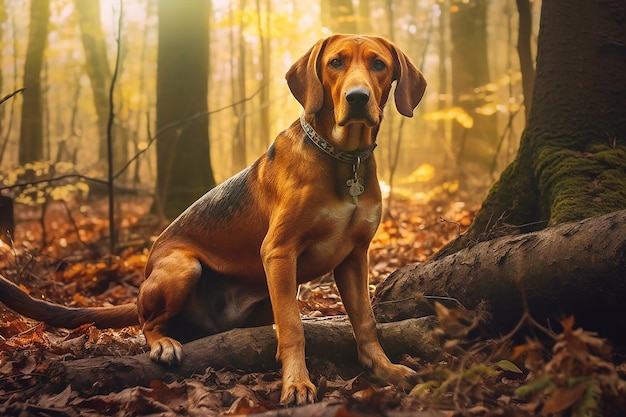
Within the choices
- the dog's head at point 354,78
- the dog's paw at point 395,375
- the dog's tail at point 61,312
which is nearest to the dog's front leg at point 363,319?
the dog's paw at point 395,375

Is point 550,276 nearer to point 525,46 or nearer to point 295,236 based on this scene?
point 295,236

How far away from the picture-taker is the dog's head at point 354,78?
11.2 feet

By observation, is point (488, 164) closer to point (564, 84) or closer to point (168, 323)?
point (564, 84)

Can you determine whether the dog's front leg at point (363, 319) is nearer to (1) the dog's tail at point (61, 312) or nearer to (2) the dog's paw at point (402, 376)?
(2) the dog's paw at point (402, 376)

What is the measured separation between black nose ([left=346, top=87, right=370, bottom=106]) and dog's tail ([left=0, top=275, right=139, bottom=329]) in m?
2.09

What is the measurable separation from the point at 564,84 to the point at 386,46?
1628 millimetres

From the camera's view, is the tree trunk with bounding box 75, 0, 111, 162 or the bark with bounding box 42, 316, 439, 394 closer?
the bark with bounding box 42, 316, 439, 394

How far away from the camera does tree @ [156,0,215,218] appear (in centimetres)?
918

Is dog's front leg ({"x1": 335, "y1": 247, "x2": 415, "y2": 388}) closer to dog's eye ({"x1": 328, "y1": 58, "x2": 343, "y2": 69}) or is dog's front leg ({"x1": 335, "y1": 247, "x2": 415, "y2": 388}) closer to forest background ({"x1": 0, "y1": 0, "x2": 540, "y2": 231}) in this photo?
dog's eye ({"x1": 328, "y1": 58, "x2": 343, "y2": 69})

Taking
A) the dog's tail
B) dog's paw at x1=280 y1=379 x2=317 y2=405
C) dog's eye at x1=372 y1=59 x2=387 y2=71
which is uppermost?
dog's eye at x1=372 y1=59 x2=387 y2=71

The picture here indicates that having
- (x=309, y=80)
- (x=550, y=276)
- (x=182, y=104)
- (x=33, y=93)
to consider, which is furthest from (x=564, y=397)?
(x=33, y=93)

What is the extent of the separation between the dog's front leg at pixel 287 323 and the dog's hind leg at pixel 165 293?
0.59 meters

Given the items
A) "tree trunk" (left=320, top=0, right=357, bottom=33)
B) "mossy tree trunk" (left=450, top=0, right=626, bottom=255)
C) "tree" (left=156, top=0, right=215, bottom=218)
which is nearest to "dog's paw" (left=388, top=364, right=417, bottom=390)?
"mossy tree trunk" (left=450, top=0, right=626, bottom=255)

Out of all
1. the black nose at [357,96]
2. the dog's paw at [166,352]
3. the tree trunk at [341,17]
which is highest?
the tree trunk at [341,17]
